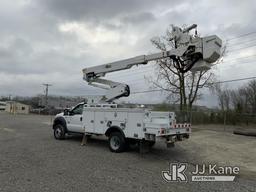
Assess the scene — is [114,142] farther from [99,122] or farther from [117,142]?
[99,122]

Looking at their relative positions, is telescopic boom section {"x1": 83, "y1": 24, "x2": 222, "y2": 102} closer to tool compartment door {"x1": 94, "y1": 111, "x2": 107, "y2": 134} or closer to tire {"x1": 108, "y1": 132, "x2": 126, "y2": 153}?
tool compartment door {"x1": 94, "y1": 111, "x2": 107, "y2": 134}

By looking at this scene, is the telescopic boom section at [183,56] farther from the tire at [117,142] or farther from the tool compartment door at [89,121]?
the tire at [117,142]

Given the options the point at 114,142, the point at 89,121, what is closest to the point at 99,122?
the point at 89,121

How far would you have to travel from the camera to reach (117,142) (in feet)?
34.2

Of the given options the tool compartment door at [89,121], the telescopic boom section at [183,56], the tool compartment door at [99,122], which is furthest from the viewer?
the tool compartment door at [89,121]

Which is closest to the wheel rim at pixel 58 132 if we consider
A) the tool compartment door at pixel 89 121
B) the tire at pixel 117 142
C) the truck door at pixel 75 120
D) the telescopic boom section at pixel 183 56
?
the truck door at pixel 75 120

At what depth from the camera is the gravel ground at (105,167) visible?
20.3ft

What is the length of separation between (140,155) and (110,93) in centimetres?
382

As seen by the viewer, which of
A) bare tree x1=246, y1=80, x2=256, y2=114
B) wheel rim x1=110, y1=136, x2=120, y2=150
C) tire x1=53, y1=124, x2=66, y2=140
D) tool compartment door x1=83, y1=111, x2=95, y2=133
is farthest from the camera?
bare tree x1=246, y1=80, x2=256, y2=114

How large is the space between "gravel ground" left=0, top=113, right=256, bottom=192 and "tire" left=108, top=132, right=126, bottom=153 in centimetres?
29

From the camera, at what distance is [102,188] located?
19.6 ft

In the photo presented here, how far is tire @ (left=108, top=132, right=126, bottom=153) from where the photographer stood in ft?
33.5

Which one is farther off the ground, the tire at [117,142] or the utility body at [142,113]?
the utility body at [142,113]

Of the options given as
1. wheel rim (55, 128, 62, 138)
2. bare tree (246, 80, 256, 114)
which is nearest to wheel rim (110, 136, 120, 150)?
wheel rim (55, 128, 62, 138)
